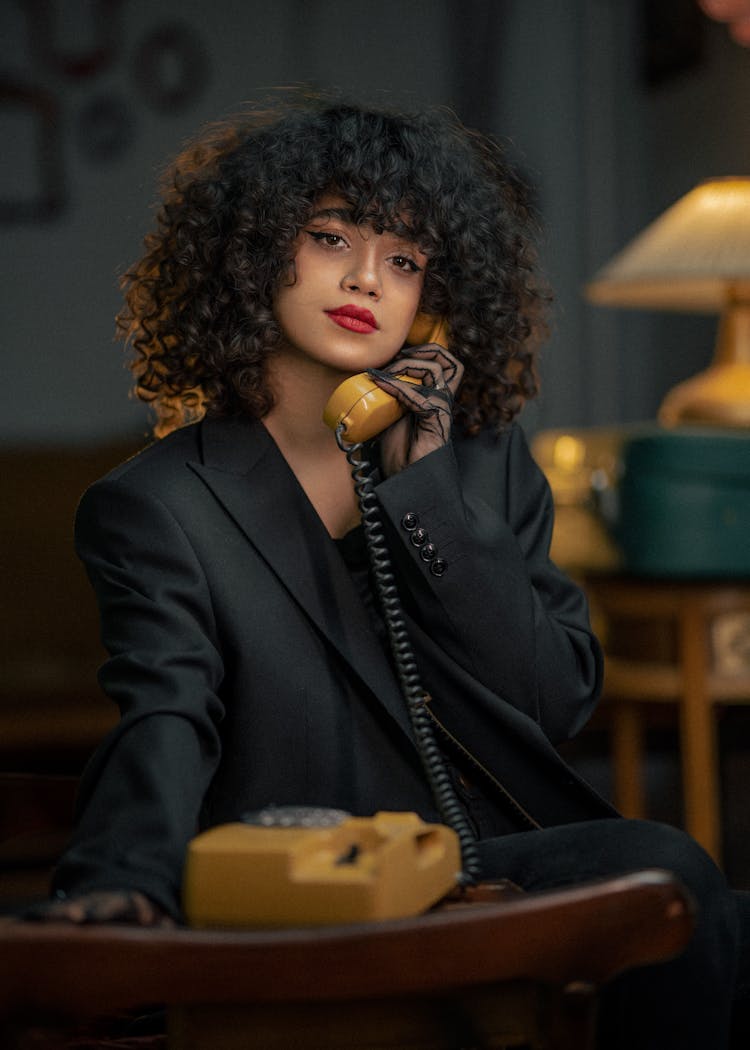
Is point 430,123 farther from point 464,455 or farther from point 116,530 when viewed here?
point 116,530

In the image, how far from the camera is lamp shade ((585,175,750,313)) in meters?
2.92

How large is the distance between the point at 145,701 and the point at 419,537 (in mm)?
306

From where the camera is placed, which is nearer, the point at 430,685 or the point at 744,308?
the point at 430,685

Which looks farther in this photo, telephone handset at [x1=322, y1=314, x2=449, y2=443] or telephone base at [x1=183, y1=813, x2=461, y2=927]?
telephone handset at [x1=322, y1=314, x2=449, y2=443]

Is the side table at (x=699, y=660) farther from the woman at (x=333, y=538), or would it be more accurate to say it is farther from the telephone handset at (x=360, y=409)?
the telephone handset at (x=360, y=409)

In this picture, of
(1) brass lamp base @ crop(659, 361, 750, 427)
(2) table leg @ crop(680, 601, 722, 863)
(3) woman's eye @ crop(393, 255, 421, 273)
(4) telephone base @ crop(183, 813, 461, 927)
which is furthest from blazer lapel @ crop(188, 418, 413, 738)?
(1) brass lamp base @ crop(659, 361, 750, 427)

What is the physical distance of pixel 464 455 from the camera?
148 cm

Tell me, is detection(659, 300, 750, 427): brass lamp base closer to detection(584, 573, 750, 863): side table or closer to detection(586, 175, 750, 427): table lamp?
detection(586, 175, 750, 427): table lamp

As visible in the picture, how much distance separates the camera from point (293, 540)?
1.33 m

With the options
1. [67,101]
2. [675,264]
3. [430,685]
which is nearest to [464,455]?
[430,685]

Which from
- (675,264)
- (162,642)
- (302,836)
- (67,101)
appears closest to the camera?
(302,836)

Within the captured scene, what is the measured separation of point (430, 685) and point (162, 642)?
0.27 meters

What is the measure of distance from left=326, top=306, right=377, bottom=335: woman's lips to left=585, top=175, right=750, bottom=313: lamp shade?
1.72 metres

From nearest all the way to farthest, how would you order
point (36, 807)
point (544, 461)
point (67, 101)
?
1. point (36, 807)
2. point (544, 461)
3. point (67, 101)
